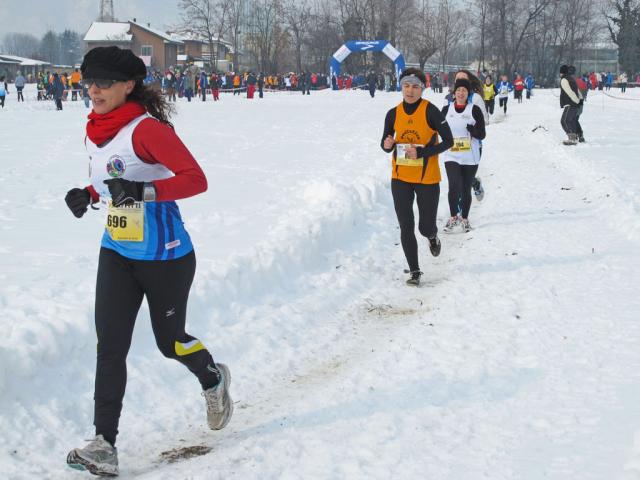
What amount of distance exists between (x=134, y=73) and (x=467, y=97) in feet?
20.1

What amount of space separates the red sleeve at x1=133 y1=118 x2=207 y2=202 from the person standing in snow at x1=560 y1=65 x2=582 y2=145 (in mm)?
15926

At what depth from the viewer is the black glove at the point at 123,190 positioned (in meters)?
3.39

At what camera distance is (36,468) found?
12.5 feet

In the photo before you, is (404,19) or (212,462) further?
(404,19)

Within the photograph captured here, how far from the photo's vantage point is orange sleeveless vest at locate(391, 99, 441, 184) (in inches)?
275

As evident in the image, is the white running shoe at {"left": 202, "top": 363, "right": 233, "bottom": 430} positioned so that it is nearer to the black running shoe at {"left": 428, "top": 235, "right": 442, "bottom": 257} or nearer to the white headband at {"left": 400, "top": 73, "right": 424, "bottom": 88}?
the white headband at {"left": 400, "top": 73, "right": 424, "bottom": 88}

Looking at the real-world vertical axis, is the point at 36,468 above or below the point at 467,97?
below

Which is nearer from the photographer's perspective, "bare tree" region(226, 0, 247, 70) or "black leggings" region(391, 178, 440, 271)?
"black leggings" region(391, 178, 440, 271)

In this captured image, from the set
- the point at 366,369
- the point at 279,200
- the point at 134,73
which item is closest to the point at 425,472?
the point at 366,369

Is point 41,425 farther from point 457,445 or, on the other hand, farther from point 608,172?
point 608,172

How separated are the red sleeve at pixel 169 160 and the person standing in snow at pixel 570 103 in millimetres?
15926

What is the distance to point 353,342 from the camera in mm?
5746

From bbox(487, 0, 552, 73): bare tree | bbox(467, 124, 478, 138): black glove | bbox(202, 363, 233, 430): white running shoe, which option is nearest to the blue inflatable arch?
bbox(487, 0, 552, 73): bare tree

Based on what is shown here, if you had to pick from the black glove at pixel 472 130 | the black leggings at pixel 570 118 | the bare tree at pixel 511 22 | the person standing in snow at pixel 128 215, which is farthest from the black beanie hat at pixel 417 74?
the bare tree at pixel 511 22
